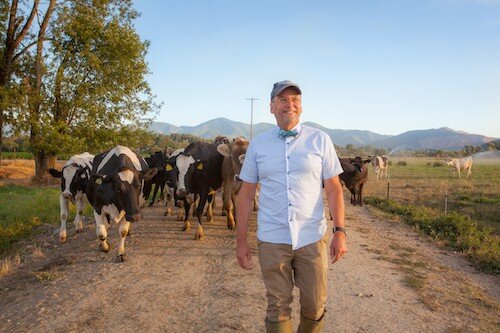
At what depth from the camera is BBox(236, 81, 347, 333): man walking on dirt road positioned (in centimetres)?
334

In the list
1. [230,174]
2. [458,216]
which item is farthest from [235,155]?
[458,216]

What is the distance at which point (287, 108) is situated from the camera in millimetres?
3500

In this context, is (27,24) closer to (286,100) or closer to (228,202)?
(228,202)

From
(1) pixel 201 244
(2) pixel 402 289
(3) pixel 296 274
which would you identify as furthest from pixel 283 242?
(1) pixel 201 244

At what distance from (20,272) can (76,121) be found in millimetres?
16316

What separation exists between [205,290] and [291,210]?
10.6 feet

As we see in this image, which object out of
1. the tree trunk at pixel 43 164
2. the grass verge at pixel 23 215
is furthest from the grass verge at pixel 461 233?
the tree trunk at pixel 43 164

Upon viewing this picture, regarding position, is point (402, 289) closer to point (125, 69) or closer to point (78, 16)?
point (125, 69)

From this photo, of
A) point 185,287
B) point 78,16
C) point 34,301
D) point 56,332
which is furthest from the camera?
point 78,16

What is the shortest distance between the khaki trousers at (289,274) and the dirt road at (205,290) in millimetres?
1604

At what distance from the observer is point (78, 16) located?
2088 centimetres

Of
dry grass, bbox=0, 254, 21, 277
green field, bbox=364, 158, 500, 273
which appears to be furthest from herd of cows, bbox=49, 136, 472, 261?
green field, bbox=364, 158, 500, 273

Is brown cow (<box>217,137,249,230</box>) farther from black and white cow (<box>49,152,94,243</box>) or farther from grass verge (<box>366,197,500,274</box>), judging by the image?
grass verge (<box>366,197,500,274</box>)

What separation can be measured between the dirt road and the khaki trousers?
1604mm
